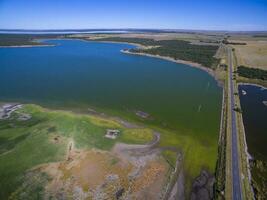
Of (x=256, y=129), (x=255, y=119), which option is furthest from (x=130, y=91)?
(x=256, y=129)

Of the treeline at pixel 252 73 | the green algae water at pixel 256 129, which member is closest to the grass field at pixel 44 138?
the green algae water at pixel 256 129

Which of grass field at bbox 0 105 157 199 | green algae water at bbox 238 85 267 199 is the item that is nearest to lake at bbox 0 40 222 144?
green algae water at bbox 238 85 267 199

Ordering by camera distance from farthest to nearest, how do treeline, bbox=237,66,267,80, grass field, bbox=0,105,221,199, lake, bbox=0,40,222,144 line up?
treeline, bbox=237,66,267,80 → lake, bbox=0,40,222,144 → grass field, bbox=0,105,221,199

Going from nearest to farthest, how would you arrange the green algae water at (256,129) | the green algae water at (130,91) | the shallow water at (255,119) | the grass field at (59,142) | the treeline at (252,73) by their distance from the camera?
the green algae water at (256,129)
the grass field at (59,142)
the shallow water at (255,119)
the green algae water at (130,91)
the treeline at (252,73)

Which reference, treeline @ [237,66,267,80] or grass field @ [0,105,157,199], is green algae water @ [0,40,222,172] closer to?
grass field @ [0,105,157,199]

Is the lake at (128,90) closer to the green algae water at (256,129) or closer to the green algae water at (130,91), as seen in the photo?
the green algae water at (130,91)

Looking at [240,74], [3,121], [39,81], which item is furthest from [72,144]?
[240,74]

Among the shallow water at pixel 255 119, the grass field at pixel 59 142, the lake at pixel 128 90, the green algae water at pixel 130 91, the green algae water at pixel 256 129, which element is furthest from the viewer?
the lake at pixel 128 90

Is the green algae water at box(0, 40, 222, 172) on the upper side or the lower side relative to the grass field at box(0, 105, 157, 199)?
lower

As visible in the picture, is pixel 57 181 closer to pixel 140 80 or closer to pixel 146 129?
pixel 146 129
